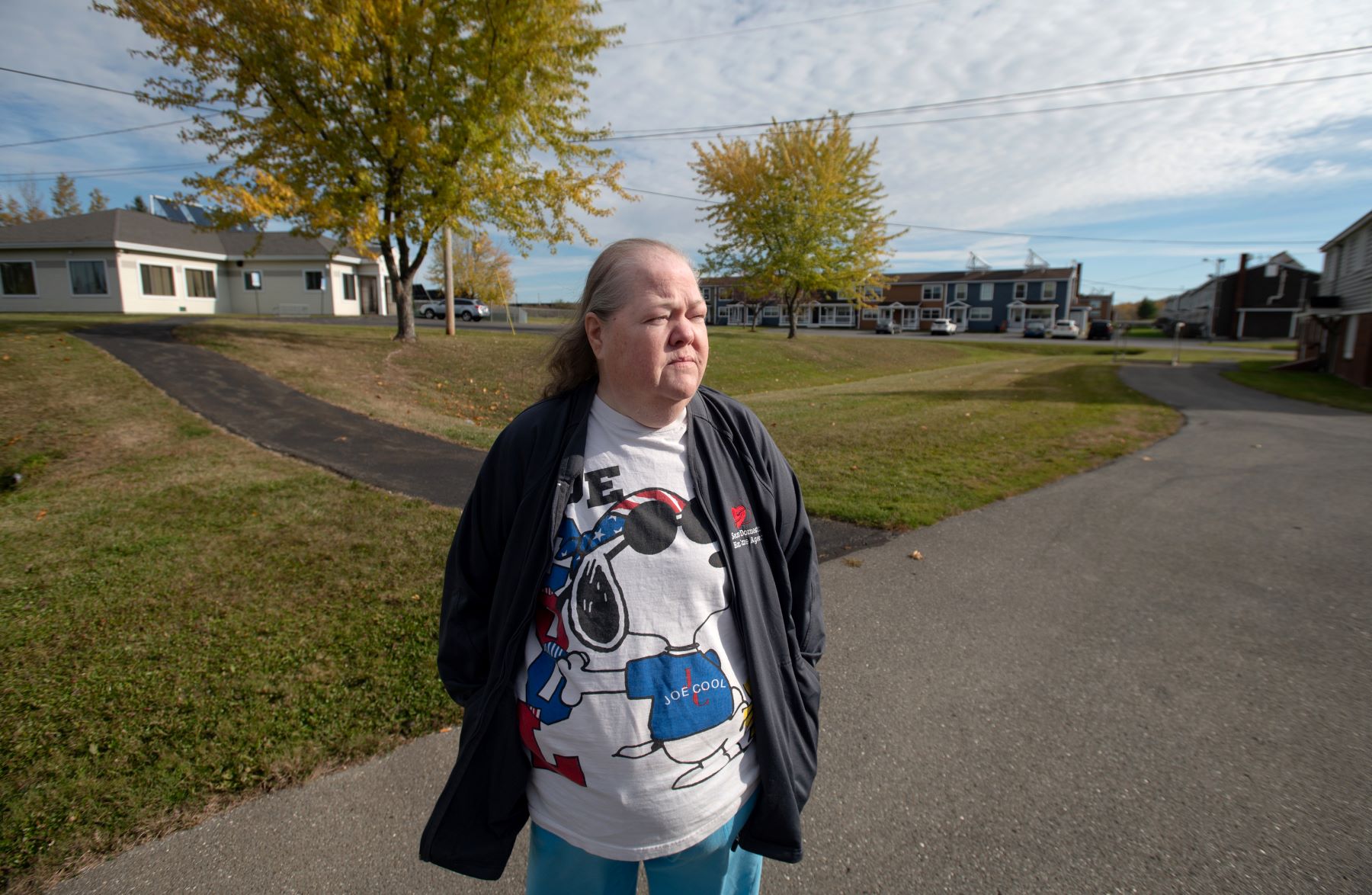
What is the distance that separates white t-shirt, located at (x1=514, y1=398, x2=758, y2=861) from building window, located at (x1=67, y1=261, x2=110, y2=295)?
38140 mm

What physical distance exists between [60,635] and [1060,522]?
698cm

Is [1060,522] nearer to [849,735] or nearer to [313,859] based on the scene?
[849,735]

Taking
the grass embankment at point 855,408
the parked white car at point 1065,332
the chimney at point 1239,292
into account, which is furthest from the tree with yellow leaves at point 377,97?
the chimney at point 1239,292

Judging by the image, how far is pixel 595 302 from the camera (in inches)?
66.0

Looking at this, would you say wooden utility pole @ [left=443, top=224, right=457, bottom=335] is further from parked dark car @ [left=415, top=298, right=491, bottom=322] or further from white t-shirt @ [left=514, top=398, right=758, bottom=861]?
parked dark car @ [left=415, top=298, right=491, bottom=322]

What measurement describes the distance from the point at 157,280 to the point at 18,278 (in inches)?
207

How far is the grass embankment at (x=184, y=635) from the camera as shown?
2580 mm

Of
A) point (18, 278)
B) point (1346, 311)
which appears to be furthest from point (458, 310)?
point (1346, 311)

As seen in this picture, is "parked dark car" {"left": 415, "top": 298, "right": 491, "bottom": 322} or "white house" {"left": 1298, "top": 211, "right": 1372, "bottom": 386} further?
"parked dark car" {"left": 415, "top": 298, "right": 491, "bottom": 322}

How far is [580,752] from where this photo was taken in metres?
1.51

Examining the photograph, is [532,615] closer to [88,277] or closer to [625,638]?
[625,638]

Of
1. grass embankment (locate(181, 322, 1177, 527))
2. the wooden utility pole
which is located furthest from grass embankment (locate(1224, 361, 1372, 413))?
the wooden utility pole

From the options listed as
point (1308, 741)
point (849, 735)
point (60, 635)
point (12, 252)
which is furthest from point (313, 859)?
point (12, 252)

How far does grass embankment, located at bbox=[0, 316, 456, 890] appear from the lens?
8.46 ft
